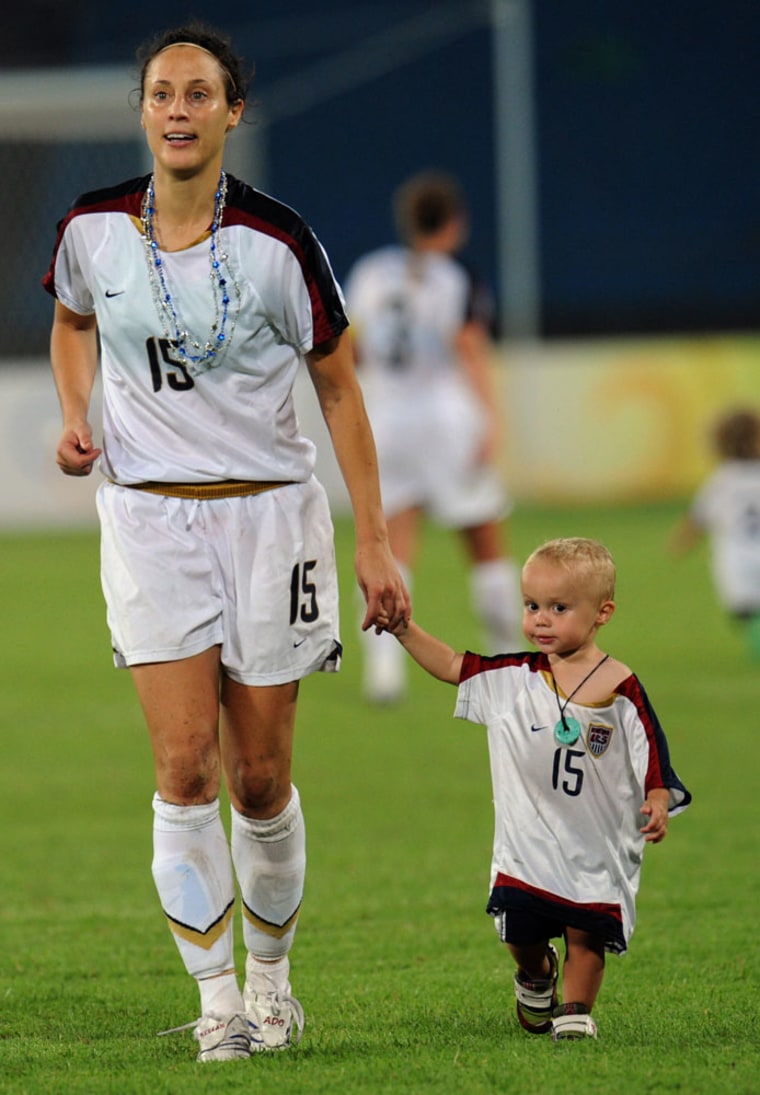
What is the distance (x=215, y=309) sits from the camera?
3.96 meters

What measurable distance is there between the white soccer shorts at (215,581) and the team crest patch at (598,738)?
0.62 metres

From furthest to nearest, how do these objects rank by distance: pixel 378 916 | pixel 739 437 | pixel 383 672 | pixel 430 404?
pixel 739 437
pixel 430 404
pixel 383 672
pixel 378 916

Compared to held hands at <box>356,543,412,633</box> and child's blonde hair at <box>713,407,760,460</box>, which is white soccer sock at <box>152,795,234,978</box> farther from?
child's blonde hair at <box>713,407,760,460</box>

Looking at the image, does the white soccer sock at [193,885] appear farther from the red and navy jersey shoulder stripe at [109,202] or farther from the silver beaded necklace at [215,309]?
the red and navy jersey shoulder stripe at [109,202]

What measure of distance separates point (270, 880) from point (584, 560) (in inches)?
39.5

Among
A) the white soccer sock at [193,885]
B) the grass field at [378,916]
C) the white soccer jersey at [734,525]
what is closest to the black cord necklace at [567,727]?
the grass field at [378,916]

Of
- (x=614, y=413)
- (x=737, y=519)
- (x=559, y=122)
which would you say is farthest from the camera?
(x=559, y=122)

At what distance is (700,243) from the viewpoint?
91.8 feet

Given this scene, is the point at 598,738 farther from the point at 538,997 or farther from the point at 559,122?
the point at 559,122

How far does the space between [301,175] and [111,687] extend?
19.9m

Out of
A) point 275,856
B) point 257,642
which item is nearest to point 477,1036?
point 275,856

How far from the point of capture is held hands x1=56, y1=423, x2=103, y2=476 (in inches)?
156

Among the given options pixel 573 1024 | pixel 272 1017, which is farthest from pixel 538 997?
pixel 272 1017

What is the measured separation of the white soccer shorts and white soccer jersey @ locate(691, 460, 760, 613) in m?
6.42
